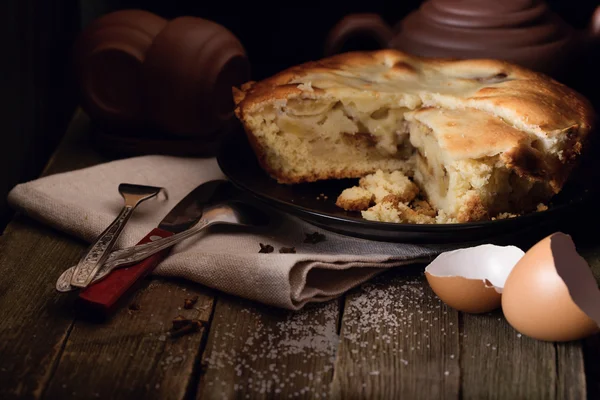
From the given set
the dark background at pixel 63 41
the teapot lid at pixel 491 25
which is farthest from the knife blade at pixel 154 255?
the teapot lid at pixel 491 25

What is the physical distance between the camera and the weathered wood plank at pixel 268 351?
1599 millimetres

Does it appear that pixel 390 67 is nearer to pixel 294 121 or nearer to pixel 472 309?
pixel 294 121

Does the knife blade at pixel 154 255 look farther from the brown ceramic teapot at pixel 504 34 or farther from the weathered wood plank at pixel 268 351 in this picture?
the brown ceramic teapot at pixel 504 34

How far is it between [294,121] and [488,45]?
2.29ft

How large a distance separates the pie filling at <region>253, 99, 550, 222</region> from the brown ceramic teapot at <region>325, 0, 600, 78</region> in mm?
375

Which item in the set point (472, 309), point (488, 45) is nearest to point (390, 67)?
point (488, 45)

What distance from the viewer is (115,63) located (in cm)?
270

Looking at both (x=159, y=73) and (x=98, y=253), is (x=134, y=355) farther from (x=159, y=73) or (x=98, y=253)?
(x=159, y=73)

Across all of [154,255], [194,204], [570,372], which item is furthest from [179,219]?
[570,372]

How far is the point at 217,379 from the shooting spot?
162 cm

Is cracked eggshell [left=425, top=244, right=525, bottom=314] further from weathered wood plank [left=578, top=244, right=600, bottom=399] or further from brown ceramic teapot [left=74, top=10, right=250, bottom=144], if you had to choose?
brown ceramic teapot [left=74, top=10, right=250, bottom=144]

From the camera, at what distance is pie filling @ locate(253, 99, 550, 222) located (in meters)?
2.21

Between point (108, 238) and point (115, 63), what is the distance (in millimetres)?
892

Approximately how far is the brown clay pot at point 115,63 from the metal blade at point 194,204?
21.2 inches
